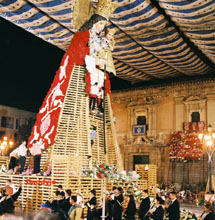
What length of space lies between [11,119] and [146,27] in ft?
82.0

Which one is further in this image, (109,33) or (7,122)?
(7,122)

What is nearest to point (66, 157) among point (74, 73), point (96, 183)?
point (96, 183)

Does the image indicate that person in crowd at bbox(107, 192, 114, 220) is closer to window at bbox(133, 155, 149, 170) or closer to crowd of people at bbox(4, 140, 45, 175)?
crowd of people at bbox(4, 140, 45, 175)

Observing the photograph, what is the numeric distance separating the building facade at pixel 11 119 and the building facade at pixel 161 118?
1499 centimetres

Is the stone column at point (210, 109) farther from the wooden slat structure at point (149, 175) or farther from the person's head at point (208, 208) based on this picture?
the person's head at point (208, 208)

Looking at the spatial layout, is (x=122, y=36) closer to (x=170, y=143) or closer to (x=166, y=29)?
(x=166, y=29)

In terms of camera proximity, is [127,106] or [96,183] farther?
[127,106]

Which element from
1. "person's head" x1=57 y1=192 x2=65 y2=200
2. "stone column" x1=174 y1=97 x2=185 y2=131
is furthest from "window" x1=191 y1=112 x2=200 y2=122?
"person's head" x1=57 y1=192 x2=65 y2=200

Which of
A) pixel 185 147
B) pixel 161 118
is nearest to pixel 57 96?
pixel 185 147

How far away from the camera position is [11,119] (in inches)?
1390

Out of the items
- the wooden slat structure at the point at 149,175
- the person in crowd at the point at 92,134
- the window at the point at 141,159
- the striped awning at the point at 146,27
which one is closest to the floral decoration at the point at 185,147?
the window at the point at 141,159

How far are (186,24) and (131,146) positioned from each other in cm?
1169

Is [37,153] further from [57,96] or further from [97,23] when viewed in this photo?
[97,23]

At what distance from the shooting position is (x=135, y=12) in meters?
12.4
